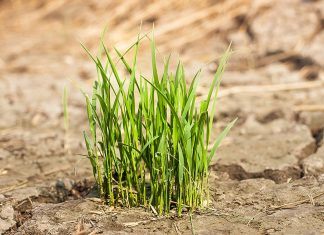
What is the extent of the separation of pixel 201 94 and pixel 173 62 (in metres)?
0.82

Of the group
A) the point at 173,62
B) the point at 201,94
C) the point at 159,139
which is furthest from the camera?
the point at 173,62

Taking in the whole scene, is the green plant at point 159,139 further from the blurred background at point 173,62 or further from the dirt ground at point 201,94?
the blurred background at point 173,62

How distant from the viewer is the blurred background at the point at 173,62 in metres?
2.64

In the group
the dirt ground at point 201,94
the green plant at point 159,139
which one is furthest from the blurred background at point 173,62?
the green plant at point 159,139

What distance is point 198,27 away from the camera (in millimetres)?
4543

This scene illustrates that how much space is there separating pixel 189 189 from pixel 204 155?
0.42 feet

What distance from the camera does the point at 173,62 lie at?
4125 millimetres

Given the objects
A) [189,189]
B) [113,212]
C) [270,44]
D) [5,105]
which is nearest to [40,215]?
[113,212]

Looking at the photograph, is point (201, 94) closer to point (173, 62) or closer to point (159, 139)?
point (173, 62)

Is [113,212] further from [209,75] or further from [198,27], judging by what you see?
[198,27]

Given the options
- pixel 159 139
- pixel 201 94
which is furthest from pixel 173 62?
pixel 159 139

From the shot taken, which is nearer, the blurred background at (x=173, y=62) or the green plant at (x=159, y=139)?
the green plant at (x=159, y=139)

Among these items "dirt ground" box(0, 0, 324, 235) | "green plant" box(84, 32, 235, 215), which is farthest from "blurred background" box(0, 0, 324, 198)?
"green plant" box(84, 32, 235, 215)

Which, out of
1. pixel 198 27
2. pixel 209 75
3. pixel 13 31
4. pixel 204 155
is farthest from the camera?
pixel 13 31
